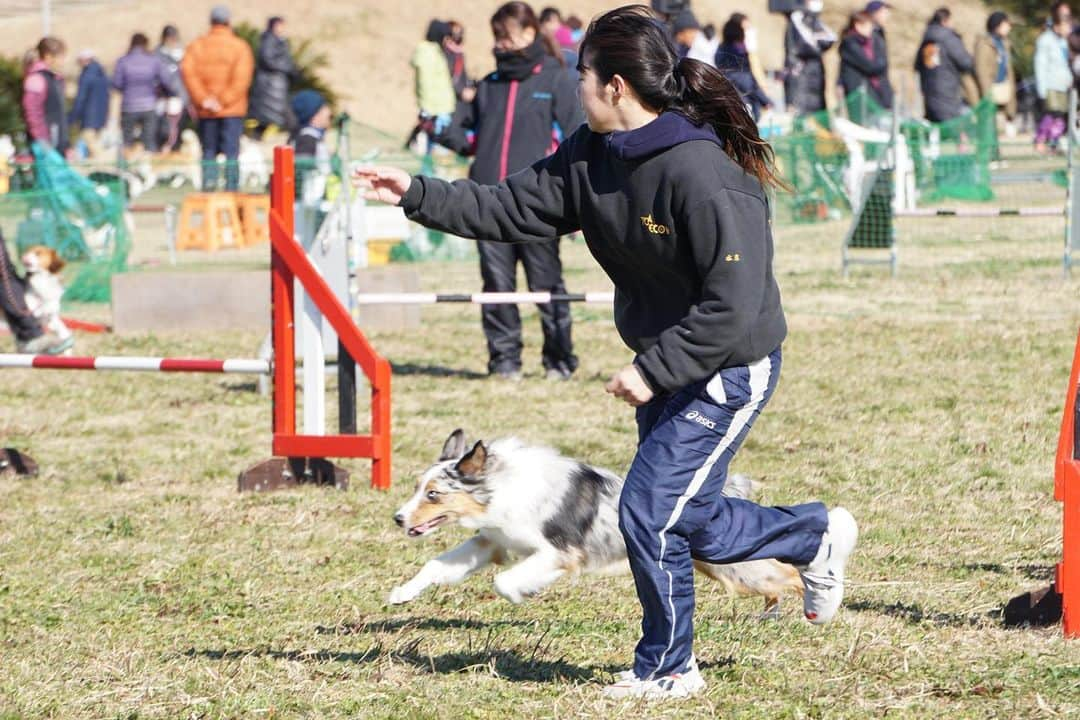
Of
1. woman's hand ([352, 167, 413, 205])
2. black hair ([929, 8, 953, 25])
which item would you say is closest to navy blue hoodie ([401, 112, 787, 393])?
woman's hand ([352, 167, 413, 205])

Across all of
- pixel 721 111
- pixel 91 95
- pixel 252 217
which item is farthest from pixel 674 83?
pixel 91 95

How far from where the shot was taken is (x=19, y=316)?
10.4 metres

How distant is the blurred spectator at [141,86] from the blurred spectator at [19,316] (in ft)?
34.8

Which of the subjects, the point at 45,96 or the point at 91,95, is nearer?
the point at 45,96

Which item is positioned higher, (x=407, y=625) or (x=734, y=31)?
(x=734, y=31)

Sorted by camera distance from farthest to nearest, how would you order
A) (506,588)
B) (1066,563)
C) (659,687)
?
(506,588)
(1066,563)
(659,687)

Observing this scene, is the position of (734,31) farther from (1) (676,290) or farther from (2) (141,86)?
(1) (676,290)

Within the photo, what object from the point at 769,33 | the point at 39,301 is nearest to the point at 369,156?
the point at 39,301

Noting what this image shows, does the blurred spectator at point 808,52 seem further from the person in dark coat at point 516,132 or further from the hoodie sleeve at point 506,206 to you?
the hoodie sleeve at point 506,206

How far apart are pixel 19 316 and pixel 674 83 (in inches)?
290

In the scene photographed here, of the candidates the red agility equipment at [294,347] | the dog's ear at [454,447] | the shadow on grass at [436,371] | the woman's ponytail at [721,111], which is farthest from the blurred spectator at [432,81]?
the woman's ponytail at [721,111]

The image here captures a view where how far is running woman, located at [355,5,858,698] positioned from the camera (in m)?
3.75

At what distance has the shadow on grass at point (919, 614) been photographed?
4.85 metres

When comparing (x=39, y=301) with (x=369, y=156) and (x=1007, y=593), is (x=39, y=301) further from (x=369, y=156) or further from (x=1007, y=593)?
(x=1007, y=593)
